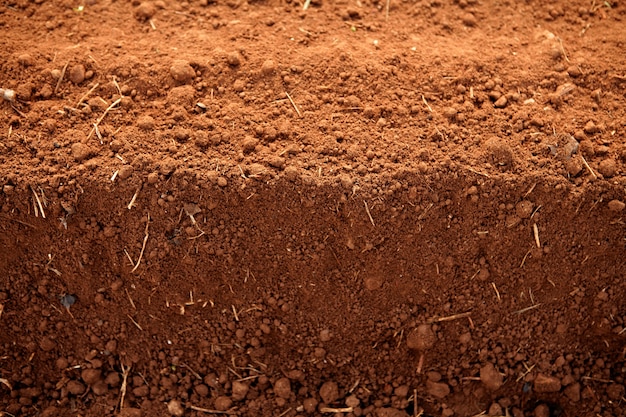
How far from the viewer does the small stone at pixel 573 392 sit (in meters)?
3.07

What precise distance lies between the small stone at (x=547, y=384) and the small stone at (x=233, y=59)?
1.89 meters

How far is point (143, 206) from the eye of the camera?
2.96 metres

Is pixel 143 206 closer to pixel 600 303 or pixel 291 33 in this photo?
pixel 291 33

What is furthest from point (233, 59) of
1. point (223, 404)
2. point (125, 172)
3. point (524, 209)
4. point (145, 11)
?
point (223, 404)

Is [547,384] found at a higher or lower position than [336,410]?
higher

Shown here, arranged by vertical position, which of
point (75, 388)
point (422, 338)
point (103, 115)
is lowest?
point (75, 388)

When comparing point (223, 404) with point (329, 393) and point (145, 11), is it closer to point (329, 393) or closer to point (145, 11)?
point (329, 393)

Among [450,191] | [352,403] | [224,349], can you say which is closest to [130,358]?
[224,349]

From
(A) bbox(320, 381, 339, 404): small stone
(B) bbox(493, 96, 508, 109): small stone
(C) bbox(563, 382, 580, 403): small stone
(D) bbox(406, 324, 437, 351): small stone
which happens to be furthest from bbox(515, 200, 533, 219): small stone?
(A) bbox(320, 381, 339, 404): small stone

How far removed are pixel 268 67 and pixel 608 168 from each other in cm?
149

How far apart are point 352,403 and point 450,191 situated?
3.32 feet

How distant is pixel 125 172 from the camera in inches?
115

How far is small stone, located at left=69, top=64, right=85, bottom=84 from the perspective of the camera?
3.12m

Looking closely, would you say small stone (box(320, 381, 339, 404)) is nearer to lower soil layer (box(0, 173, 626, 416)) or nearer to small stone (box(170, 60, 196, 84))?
lower soil layer (box(0, 173, 626, 416))
